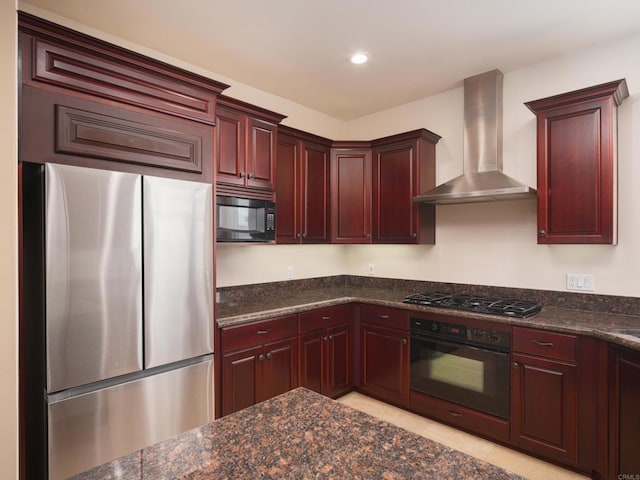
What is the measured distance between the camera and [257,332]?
2.62m

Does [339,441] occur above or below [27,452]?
above

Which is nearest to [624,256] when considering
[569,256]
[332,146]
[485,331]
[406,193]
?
[569,256]

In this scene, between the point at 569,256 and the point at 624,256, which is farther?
the point at 569,256

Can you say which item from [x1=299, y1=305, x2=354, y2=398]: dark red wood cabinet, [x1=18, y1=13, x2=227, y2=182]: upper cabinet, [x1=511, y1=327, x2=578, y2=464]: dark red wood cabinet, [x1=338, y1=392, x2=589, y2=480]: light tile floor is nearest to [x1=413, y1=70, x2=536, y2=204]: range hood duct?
[x1=511, y1=327, x2=578, y2=464]: dark red wood cabinet

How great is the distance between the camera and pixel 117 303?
6.15 feet

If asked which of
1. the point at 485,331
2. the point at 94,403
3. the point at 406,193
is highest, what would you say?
the point at 406,193

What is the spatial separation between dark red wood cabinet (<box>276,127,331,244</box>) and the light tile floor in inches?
61.9

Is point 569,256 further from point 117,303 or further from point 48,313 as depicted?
point 48,313

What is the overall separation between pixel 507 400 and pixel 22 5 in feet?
12.9

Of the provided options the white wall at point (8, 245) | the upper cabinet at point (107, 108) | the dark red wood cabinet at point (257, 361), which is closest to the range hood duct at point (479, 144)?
the dark red wood cabinet at point (257, 361)

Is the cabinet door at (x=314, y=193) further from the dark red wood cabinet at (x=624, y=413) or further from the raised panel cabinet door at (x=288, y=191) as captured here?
the dark red wood cabinet at (x=624, y=413)

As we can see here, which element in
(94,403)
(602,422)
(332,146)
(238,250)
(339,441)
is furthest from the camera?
(332,146)

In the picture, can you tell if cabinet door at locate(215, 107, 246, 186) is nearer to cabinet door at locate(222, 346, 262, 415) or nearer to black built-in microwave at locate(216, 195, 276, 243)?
black built-in microwave at locate(216, 195, 276, 243)

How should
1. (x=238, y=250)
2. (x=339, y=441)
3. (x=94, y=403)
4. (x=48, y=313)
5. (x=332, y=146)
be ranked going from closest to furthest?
(x=339, y=441) → (x=48, y=313) → (x=94, y=403) → (x=238, y=250) → (x=332, y=146)
